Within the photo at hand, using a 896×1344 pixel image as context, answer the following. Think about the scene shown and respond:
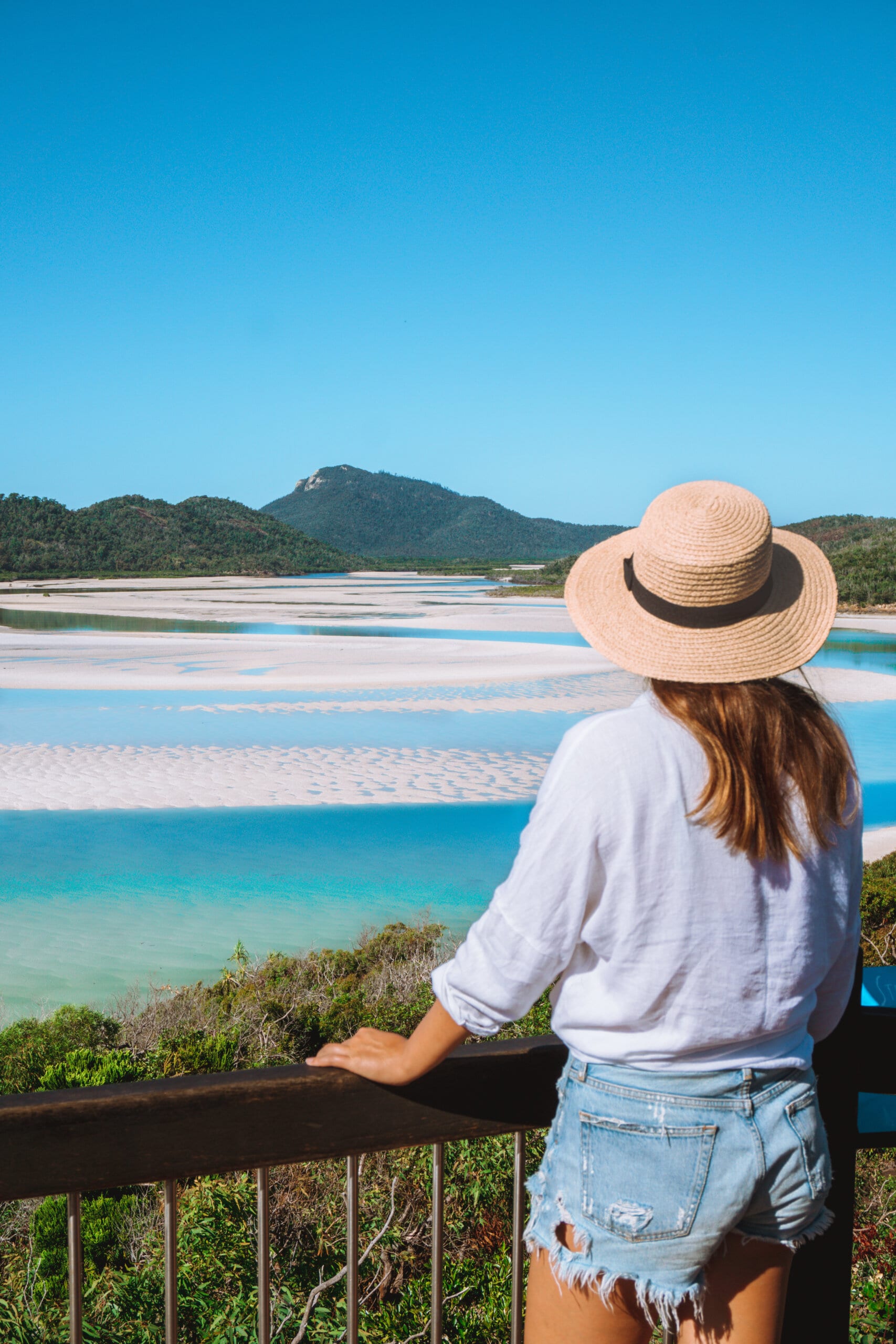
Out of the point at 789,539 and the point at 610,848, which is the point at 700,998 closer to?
the point at 610,848

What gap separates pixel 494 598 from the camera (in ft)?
180

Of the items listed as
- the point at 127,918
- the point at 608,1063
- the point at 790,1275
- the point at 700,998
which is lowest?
the point at 127,918

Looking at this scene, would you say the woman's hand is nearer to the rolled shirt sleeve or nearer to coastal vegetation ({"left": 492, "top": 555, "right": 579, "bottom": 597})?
the rolled shirt sleeve

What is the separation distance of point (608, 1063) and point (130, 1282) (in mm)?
2970

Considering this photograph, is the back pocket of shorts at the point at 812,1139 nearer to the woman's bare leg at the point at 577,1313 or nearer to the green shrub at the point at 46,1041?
the woman's bare leg at the point at 577,1313

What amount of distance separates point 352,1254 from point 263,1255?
151 mm

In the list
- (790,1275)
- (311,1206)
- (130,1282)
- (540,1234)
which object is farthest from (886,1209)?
(540,1234)

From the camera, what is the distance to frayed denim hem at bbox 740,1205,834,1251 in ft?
4.59

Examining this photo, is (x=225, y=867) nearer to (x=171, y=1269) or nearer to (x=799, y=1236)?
(x=171, y=1269)

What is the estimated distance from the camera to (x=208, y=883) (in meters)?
9.79

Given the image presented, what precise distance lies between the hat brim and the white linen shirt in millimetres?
64

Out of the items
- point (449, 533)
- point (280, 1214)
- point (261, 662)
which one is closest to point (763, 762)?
point (280, 1214)

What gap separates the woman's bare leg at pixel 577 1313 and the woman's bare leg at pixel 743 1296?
0.09 m

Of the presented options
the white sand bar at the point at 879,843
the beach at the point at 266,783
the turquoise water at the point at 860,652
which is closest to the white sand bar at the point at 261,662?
the beach at the point at 266,783
